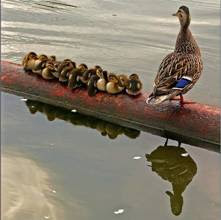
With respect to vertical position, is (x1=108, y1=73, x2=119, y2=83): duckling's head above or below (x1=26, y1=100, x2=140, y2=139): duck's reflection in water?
above

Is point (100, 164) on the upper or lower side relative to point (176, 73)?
lower

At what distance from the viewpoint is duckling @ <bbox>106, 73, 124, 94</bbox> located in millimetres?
6344

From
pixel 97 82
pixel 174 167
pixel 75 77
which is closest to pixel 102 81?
pixel 97 82

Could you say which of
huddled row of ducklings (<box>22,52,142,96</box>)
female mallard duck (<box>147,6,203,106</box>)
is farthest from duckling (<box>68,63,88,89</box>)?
female mallard duck (<box>147,6,203,106</box>)

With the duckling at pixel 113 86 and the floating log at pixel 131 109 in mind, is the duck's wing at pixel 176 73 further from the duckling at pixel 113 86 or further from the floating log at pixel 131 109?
the duckling at pixel 113 86

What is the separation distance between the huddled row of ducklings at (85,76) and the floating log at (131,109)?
7 centimetres

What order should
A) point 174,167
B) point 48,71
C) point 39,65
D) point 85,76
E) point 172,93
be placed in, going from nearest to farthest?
point 174,167, point 172,93, point 85,76, point 48,71, point 39,65

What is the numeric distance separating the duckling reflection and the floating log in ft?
0.78

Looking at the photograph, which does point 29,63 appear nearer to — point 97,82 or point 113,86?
point 97,82

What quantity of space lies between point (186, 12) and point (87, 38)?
406 centimetres

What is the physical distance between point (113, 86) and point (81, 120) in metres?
0.57

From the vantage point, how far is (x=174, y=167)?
5598 mm

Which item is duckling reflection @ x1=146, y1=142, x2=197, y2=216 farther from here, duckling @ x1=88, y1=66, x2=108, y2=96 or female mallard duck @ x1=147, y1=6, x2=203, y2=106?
duckling @ x1=88, y1=66, x2=108, y2=96

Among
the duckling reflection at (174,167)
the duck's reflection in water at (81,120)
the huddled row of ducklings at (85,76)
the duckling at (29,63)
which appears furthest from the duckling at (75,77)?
the duckling reflection at (174,167)
